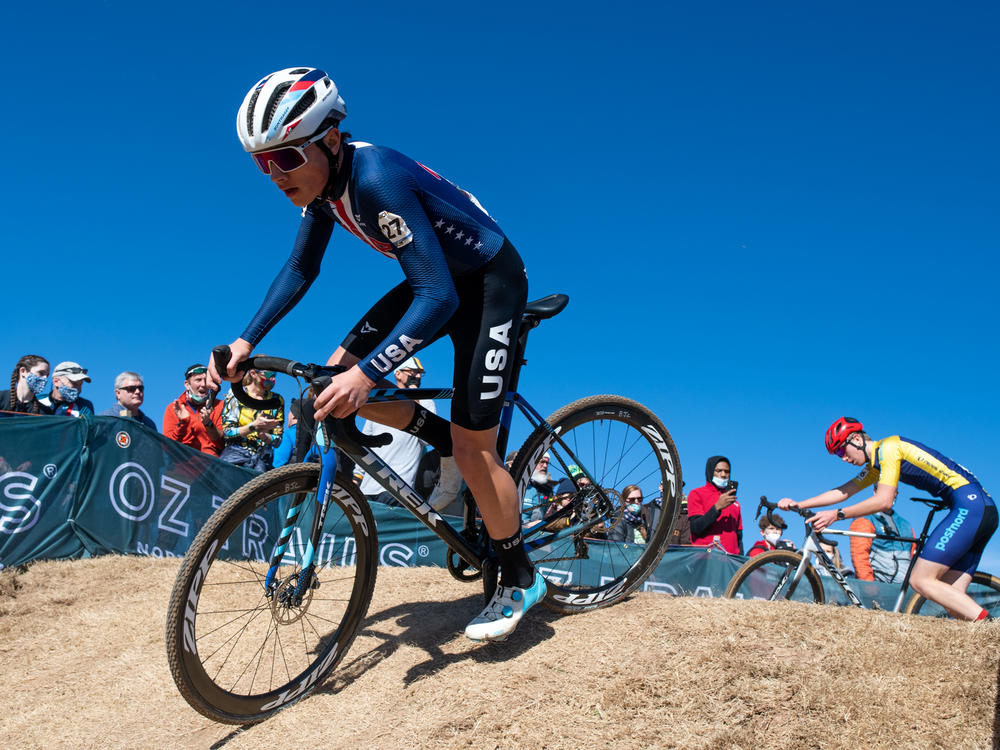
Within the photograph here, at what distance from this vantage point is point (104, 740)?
3.99 m

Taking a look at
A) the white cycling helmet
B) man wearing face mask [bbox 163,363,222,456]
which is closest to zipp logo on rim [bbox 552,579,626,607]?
the white cycling helmet

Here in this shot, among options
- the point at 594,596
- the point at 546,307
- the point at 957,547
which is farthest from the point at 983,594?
the point at 546,307

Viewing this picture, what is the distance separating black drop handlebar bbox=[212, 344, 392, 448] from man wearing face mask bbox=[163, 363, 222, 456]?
5.48 m

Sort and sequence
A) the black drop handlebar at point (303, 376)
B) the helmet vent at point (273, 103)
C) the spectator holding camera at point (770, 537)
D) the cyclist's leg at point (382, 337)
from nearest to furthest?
the helmet vent at point (273, 103)
the black drop handlebar at point (303, 376)
the cyclist's leg at point (382, 337)
the spectator holding camera at point (770, 537)

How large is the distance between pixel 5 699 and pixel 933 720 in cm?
515

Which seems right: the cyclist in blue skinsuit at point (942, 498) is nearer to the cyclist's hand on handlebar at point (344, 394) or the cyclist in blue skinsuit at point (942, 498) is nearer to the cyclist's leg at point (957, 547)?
the cyclist's leg at point (957, 547)

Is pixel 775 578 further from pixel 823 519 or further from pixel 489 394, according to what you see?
pixel 489 394

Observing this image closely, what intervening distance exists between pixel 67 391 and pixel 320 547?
629cm

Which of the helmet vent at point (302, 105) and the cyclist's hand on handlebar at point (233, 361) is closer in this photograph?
the helmet vent at point (302, 105)

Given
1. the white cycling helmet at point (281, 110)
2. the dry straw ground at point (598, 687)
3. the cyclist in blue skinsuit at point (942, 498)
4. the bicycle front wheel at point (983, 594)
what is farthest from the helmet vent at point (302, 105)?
the bicycle front wheel at point (983, 594)

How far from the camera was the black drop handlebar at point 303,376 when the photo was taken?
368 centimetres

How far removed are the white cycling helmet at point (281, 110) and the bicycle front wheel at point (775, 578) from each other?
5850 mm

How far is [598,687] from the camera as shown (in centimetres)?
380

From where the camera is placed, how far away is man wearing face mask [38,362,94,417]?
8.65m
